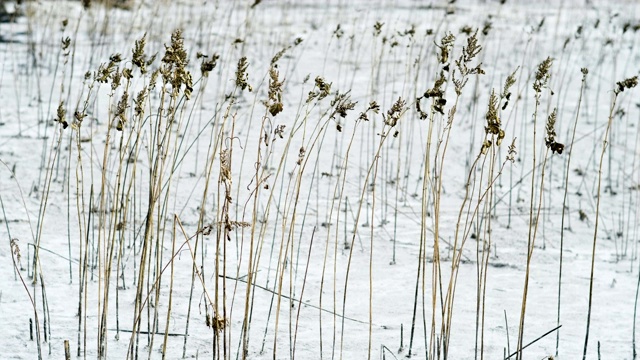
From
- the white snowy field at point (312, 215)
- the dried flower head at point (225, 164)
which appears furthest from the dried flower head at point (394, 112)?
the dried flower head at point (225, 164)

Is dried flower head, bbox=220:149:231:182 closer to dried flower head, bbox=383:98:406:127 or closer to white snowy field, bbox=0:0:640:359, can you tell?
white snowy field, bbox=0:0:640:359

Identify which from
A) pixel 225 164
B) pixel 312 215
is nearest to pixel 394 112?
pixel 225 164

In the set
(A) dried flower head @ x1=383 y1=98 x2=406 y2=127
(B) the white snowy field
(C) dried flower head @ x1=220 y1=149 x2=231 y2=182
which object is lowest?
(B) the white snowy field

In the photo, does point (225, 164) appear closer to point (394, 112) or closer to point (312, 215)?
point (394, 112)

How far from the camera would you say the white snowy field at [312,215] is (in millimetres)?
2131

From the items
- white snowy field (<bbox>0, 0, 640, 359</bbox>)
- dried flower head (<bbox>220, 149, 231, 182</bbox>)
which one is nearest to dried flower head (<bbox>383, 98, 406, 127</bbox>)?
white snowy field (<bbox>0, 0, 640, 359</bbox>)

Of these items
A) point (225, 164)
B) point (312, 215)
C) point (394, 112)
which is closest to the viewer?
point (225, 164)

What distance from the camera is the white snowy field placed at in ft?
6.99

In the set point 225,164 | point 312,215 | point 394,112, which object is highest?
point 394,112

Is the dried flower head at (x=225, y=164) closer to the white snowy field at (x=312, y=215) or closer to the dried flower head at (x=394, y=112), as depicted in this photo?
the white snowy field at (x=312, y=215)

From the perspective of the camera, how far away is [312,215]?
375 cm

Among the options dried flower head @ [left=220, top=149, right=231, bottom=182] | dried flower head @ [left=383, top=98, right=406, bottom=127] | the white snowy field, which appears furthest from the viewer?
the white snowy field

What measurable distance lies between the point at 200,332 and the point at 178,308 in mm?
216

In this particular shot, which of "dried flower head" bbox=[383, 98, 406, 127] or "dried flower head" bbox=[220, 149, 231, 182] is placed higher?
"dried flower head" bbox=[383, 98, 406, 127]
